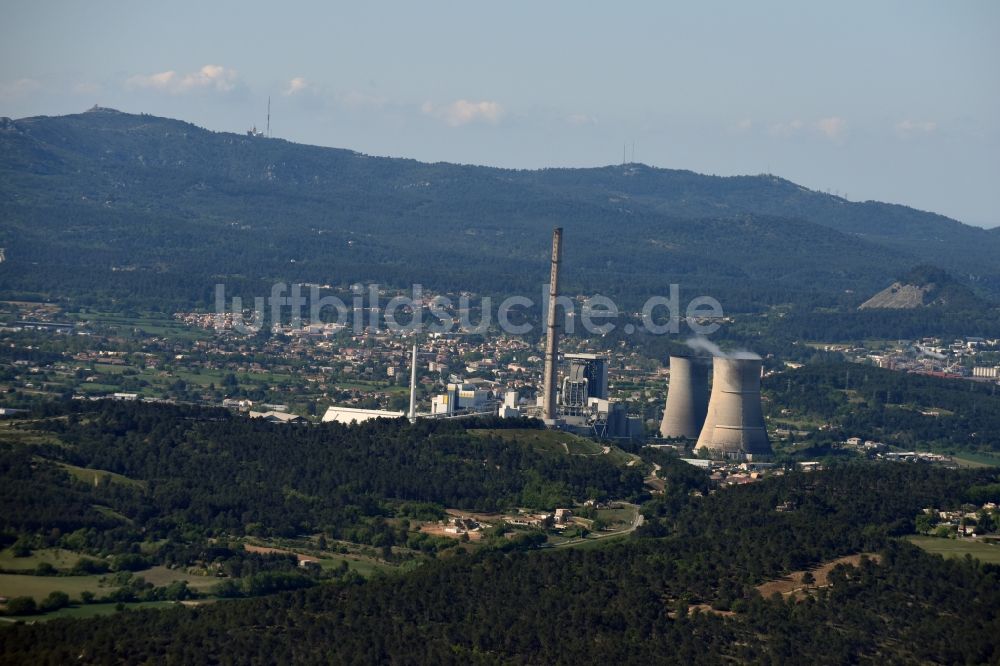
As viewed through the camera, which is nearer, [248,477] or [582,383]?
[248,477]

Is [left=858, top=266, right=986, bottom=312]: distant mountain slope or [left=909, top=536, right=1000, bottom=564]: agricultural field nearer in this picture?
[left=909, top=536, right=1000, bottom=564]: agricultural field

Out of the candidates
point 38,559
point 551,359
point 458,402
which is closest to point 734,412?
point 551,359

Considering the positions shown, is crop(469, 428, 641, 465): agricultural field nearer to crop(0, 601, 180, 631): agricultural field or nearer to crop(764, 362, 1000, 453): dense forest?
crop(764, 362, 1000, 453): dense forest

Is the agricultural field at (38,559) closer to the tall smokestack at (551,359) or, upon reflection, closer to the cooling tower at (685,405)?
the tall smokestack at (551,359)

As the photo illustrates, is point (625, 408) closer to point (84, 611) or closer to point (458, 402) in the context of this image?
point (458, 402)

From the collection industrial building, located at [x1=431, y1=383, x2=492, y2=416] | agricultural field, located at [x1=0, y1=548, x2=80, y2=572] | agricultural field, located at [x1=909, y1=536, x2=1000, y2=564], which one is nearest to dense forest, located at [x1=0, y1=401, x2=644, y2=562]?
agricultural field, located at [x1=0, y1=548, x2=80, y2=572]

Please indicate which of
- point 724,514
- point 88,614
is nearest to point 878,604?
point 724,514
